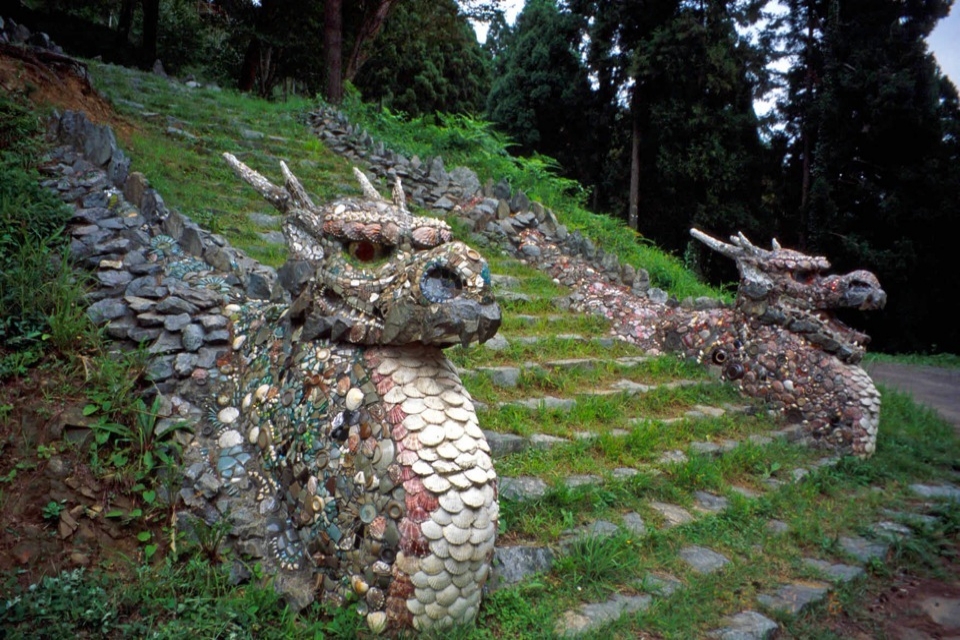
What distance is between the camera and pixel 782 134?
14805 mm

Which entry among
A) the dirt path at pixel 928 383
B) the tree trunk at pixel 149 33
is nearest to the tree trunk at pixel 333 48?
the tree trunk at pixel 149 33

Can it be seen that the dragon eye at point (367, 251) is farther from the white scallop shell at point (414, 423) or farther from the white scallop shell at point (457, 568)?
the white scallop shell at point (457, 568)

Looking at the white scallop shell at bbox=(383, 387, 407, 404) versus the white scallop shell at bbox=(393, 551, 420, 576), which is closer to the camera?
the white scallop shell at bbox=(393, 551, 420, 576)

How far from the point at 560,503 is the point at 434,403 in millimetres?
1297

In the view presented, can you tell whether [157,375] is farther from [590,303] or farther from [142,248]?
[590,303]

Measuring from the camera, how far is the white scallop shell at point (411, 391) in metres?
2.24

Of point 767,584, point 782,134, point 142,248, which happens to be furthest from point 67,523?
point 782,134

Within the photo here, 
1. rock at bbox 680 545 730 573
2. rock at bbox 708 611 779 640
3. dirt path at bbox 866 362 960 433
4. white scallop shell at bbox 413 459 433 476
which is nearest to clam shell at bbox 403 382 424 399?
white scallop shell at bbox 413 459 433 476

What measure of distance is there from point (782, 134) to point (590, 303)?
11.2 meters

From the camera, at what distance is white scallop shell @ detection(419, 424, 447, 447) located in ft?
7.08

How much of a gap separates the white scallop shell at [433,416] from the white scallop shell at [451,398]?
7 cm

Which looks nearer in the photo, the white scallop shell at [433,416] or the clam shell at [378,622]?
the clam shell at [378,622]

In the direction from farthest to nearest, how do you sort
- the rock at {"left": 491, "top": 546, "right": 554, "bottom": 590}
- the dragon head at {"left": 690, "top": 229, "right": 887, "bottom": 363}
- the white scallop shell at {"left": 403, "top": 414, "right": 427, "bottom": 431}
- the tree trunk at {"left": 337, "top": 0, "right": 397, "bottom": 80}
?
the tree trunk at {"left": 337, "top": 0, "right": 397, "bottom": 80}
the dragon head at {"left": 690, "top": 229, "right": 887, "bottom": 363}
the rock at {"left": 491, "top": 546, "right": 554, "bottom": 590}
the white scallop shell at {"left": 403, "top": 414, "right": 427, "bottom": 431}

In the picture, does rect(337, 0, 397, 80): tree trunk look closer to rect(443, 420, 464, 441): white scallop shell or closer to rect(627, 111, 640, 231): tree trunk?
rect(627, 111, 640, 231): tree trunk
